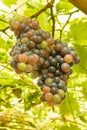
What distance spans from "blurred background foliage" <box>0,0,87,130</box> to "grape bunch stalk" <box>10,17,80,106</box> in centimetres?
5

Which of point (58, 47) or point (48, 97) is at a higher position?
point (58, 47)

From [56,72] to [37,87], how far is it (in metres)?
0.78

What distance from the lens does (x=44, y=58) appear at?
750 millimetres

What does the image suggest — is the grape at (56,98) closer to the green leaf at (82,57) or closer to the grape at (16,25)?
the grape at (16,25)

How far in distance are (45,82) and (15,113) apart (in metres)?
1.15

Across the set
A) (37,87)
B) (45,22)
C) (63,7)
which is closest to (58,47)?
(45,22)

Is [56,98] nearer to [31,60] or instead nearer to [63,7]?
[31,60]

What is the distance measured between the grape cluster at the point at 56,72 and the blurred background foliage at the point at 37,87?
5 cm

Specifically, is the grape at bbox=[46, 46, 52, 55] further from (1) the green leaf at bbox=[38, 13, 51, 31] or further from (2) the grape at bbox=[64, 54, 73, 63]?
(1) the green leaf at bbox=[38, 13, 51, 31]

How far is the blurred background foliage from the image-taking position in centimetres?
105

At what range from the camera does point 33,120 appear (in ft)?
6.21

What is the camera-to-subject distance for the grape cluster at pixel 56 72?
734 mm

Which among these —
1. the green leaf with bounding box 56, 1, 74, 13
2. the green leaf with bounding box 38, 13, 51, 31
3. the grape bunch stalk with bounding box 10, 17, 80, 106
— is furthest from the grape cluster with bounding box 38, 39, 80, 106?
the green leaf with bounding box 56, 1, 74, 13

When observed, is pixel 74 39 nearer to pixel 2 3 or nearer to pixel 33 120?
pixel 2 3
